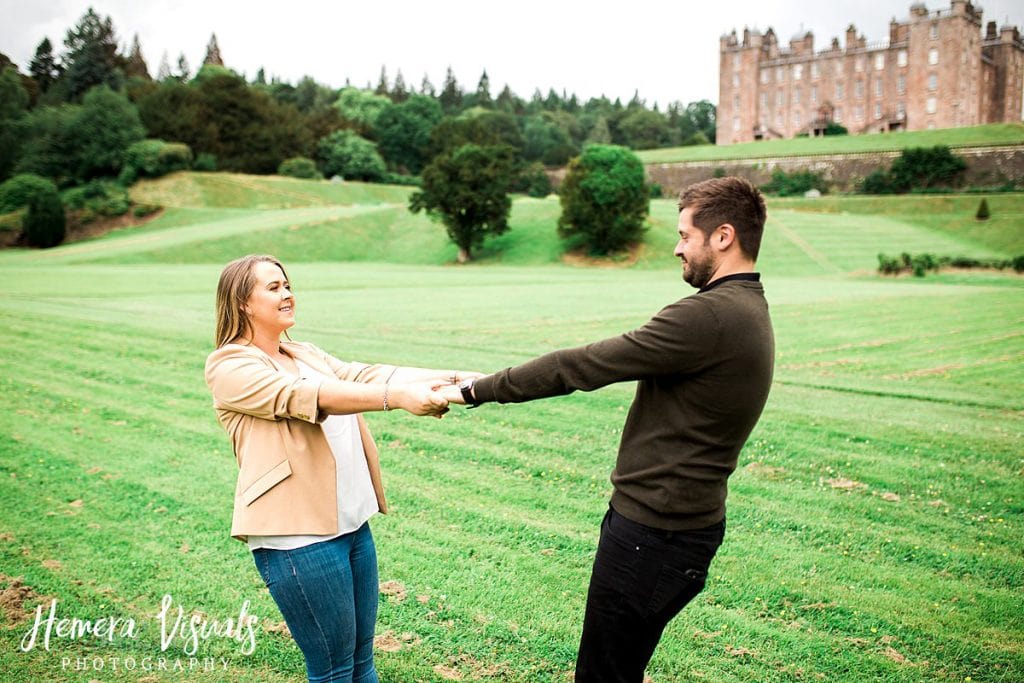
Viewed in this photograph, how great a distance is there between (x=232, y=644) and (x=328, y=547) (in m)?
2.17

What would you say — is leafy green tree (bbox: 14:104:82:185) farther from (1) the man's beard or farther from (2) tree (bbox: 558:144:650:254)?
(1) the man's beard

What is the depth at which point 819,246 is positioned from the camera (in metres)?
51.0

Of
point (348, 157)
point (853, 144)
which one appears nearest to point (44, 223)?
point (348, 157)

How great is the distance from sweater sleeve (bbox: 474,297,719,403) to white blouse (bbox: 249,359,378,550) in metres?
1.03

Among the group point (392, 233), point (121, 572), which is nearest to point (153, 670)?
point (121, 572)

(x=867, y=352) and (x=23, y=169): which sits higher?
(x=23, y=169)

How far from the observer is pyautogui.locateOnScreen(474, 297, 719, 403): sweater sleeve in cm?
281

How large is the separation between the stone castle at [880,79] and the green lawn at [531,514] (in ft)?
312

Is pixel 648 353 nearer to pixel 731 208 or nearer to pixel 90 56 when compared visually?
pixel 731 208

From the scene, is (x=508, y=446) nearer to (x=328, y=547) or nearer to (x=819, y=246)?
(x=328, y=547)

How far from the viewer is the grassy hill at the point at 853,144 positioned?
251ft

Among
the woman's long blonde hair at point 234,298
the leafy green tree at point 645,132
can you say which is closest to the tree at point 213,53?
the leafy green tree at point 645,132

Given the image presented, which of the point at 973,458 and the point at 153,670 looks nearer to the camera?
the point at 153,670

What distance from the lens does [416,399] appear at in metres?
3.31
